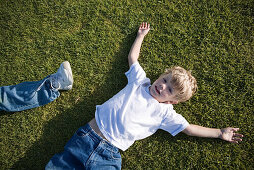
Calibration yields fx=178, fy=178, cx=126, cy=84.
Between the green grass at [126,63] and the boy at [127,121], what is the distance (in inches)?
18.2

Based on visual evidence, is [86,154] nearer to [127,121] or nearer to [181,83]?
[127,121]

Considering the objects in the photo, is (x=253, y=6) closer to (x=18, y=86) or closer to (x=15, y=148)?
(x=18, y=86)

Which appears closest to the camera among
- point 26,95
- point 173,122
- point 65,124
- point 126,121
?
point 126,121

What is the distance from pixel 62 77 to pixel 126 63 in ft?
3.58

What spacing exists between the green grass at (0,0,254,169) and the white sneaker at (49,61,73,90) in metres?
0.30

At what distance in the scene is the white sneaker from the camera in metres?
2.72

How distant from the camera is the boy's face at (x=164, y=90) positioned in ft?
7.86

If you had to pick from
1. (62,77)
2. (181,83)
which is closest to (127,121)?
(181,83)

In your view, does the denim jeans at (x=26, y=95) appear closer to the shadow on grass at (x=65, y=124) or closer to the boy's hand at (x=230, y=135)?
the shadow on grass at (x=65, y=124)

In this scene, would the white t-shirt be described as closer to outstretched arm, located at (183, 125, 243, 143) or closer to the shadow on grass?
outstretched arm, located at (183, 125, 243, 143)

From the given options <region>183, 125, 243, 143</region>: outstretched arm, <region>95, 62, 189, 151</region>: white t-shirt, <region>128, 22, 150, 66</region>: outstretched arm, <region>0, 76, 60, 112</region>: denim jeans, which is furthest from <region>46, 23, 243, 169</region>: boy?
<region>0, 76, 60, 112</region>: denim jeans

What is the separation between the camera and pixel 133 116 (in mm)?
2475

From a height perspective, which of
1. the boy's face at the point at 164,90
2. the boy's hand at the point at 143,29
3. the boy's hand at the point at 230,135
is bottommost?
the boy's hand at the point at 230,135

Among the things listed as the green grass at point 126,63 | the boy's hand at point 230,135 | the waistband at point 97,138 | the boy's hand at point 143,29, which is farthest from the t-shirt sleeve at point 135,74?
the boy's hand at point 230,135
